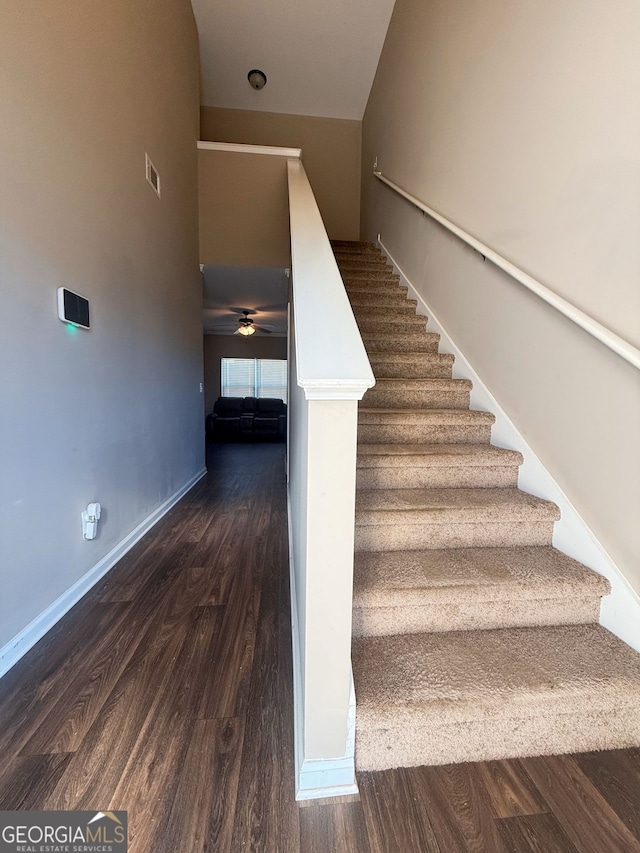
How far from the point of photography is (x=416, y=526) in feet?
4.99

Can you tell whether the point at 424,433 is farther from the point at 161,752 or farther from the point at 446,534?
the point at 161,752

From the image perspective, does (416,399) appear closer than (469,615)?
No

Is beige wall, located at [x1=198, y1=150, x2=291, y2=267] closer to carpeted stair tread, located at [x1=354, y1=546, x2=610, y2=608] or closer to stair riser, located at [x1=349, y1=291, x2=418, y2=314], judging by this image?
stair riser, located at [x1=349, y1=291, x2=418, y2=314]

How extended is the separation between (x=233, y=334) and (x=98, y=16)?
6.58m

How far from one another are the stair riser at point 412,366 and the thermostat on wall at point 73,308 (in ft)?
5.21

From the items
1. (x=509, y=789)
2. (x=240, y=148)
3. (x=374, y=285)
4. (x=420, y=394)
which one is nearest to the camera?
(x=509, y=789)

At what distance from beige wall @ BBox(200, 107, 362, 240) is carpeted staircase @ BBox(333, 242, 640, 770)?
458cm

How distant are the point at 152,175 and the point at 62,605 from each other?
2780 millimetres

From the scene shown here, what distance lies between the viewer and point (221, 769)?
1025mm

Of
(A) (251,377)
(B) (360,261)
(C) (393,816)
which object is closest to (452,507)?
(C) (393,816)

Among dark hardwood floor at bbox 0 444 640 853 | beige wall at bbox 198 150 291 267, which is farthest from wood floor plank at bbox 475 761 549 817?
beige wall at bbox 198 150 291 267

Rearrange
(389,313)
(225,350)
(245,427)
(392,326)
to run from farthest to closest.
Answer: (225,350) → (245,427) → (389,313) → (392,326)

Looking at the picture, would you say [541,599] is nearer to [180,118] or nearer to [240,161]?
[180,118]

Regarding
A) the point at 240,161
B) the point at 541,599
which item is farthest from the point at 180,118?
the point at 541,599
